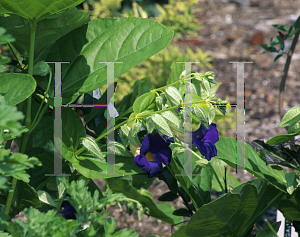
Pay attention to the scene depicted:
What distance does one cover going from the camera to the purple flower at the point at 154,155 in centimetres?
58

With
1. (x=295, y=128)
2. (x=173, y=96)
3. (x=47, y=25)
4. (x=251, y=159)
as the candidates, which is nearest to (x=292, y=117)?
(x=295, y=128)

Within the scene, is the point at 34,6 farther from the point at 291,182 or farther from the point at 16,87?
the point at 291,182

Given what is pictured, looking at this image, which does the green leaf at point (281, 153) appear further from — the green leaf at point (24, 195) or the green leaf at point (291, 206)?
the green leaf at point (24, 195)

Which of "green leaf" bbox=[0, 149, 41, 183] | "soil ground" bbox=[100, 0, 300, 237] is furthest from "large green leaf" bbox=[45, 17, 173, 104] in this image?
"soil ground" bbox=[100, 0, 300, 237]

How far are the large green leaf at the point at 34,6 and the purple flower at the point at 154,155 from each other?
0.82 feet

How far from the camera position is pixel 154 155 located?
617 mm

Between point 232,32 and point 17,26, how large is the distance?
237cm

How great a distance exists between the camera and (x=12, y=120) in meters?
0.34

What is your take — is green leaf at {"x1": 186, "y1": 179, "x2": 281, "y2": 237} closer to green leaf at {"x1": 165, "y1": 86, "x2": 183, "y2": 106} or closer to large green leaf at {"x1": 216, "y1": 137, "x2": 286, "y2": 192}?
large green leaf at {"x1": 216, "y1": 137, "x2": 286, "y2": 192}

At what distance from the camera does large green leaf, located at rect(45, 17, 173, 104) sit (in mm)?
632

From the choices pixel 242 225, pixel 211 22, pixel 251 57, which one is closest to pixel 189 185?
pixel 242 225

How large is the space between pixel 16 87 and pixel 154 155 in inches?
10.2

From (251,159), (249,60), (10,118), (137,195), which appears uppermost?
(249,60)

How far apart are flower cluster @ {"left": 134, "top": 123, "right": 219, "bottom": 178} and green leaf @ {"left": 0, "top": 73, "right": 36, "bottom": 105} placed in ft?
0.67
